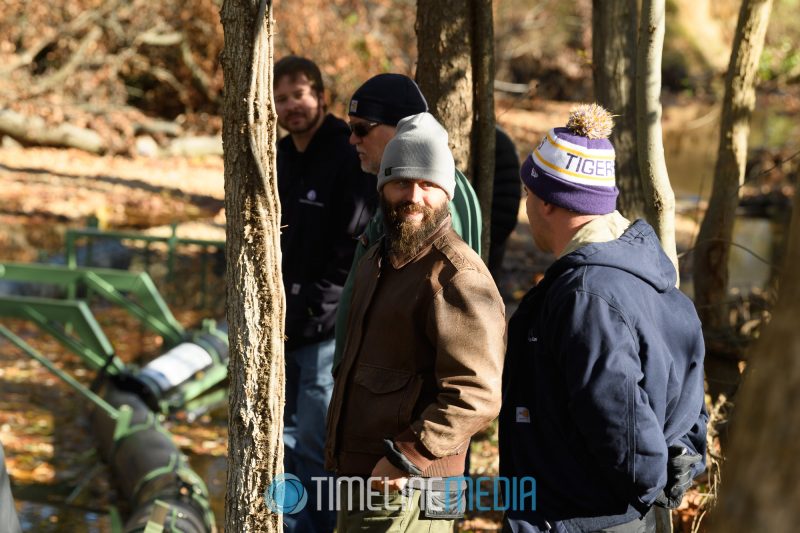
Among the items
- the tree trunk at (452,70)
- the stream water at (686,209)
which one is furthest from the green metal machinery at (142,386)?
the tree trunk at (452,70)

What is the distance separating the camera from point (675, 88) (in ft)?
116

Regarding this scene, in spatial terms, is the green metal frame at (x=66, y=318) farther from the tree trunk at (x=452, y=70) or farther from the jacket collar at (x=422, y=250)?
the jacket collar at (x=422, y=250)

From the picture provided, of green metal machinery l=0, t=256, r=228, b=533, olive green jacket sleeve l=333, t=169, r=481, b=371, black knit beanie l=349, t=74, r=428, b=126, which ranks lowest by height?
green metal machinery l=0, t=256, r=228, b=533

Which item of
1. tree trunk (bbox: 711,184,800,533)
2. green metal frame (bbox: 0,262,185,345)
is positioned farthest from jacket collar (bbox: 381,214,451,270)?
green metal frame (bbox: 0,262,185,345)

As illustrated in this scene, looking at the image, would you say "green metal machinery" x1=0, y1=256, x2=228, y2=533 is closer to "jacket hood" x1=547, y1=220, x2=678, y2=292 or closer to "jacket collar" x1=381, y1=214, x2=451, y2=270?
"jacket collar" x1=381, y1=214, x2=451, y2=270

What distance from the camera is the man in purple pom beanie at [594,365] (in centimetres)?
261

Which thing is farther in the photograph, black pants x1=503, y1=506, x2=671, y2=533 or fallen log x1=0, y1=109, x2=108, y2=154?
fallen log x1=0, y1=109, x2=108, y2=154

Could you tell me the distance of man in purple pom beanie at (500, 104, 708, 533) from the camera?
2607 millimetres

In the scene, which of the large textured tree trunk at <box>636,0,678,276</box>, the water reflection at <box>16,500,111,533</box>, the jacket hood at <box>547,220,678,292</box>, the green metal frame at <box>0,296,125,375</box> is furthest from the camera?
the green metal frame at <box>0,296,125,375</box>

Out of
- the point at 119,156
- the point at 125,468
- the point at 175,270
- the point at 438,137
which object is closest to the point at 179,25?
the point at 119,156

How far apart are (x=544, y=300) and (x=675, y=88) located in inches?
1364

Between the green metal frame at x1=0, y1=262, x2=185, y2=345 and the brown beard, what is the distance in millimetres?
4627

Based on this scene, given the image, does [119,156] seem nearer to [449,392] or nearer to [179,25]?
[179,25]

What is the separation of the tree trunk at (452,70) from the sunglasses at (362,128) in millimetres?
825
